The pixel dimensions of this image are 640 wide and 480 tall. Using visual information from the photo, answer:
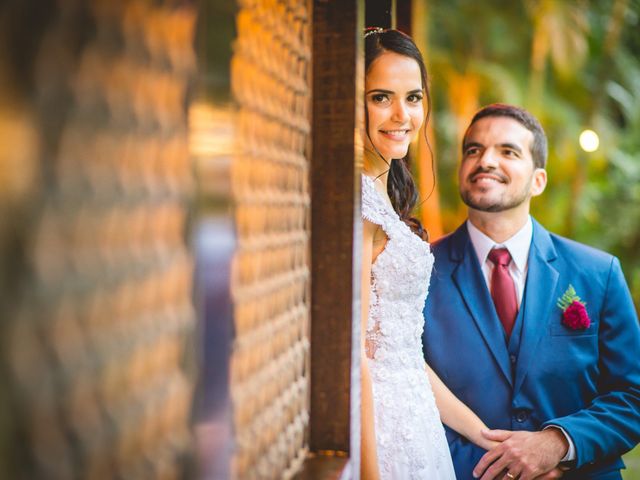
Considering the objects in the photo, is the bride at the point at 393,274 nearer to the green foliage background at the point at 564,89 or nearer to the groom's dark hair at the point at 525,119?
the groom's dark hair at the point at 525,119

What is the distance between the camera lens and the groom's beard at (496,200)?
319 centimetres

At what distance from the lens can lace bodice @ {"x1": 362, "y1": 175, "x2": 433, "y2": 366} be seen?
2.44 m

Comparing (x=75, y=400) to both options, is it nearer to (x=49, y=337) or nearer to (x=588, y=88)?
(x=49, y=337)

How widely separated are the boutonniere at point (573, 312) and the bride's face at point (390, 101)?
120 centimetres

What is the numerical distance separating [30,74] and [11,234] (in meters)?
0.14

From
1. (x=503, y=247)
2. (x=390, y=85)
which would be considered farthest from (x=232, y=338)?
(x=503, y=247)

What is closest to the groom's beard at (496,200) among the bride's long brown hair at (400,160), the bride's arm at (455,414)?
the bride's long brown hair at (400,160)

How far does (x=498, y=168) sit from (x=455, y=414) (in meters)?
1.26

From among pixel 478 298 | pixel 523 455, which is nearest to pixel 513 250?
pixel 478 298

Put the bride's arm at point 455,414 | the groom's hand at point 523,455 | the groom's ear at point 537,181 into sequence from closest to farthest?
the groom's hand at point 523,455 < the bride's arm at point 455,414 < the groom's ear at point 537,181

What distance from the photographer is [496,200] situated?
318 cm

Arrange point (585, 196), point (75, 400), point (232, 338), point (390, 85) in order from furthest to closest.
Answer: point (585, 196)
point (390, 85)
point (232, 338)
point (75, 400)

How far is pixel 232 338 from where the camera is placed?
969mm

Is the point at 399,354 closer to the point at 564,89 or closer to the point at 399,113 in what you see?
the point at 399,113
